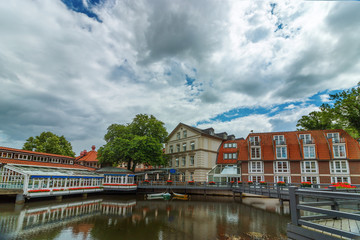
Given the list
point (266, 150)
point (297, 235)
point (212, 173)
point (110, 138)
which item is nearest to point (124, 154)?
point (110, 138)

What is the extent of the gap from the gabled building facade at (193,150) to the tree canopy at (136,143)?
4383 mm

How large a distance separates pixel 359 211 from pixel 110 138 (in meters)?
42.3

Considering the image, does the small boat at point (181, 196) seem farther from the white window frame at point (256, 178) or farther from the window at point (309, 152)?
the window at point (309, 152)

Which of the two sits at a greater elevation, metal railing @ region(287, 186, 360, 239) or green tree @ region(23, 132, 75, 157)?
green tree @ region(23, 132, 75, 157)

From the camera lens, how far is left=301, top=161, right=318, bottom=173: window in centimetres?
3356

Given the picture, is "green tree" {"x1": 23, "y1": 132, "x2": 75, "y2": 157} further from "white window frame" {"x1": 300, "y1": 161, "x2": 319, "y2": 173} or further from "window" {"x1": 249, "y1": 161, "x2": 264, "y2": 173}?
"white window frame" {"x1": 300, "y1": 161, "x2": 319, "y2": 173}

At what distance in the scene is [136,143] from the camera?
37.3 metres

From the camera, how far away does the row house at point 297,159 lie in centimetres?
3206

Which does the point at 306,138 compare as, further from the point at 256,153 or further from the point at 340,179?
the point at 256,153

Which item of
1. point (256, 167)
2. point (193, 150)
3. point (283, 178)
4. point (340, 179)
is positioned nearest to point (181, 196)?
point (193, 150)

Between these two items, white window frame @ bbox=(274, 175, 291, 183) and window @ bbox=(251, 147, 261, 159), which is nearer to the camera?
white window frame @ bbox=(274, 175, 291, 183)

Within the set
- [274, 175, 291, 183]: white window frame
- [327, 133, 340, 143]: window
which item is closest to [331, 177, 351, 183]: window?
[327, 133, 340, 143]: window

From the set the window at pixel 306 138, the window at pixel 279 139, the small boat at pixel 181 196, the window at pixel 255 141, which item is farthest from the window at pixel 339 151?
the small boat at pixel 181 196

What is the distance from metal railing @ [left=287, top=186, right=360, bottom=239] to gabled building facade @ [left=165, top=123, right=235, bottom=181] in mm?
36471
